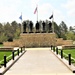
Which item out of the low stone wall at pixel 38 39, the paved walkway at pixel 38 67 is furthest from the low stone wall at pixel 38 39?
the paved walkway at pixel 38 67

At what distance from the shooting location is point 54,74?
12.5 m

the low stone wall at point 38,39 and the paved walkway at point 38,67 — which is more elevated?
Answer: the low stone wall at point 38,39

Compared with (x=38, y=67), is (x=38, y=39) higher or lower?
higher

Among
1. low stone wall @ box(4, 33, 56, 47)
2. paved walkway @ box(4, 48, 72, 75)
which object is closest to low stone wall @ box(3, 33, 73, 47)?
low stone wall @ box(4, 33, 56, 47)

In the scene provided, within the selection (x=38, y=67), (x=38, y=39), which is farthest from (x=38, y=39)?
(x=38, y=67)

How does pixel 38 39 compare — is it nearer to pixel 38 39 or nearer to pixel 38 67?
pixel 38 39

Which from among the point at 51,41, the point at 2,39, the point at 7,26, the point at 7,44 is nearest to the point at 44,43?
the point at 51,41

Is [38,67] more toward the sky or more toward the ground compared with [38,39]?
more toward the ground

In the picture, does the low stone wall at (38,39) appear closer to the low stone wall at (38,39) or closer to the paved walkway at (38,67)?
the low stone wall at (38,39)

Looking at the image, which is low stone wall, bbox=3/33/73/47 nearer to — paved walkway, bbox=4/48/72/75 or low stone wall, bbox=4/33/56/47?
low stone wall, bbox=4/33/56/47

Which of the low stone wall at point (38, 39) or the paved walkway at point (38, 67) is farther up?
the low stone wall at point (38, 39)

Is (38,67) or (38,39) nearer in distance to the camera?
(38,67)

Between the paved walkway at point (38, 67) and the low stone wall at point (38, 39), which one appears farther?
the low stone wall at point (38, 39)

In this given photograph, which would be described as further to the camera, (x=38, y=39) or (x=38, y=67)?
(x=38, y=39)
